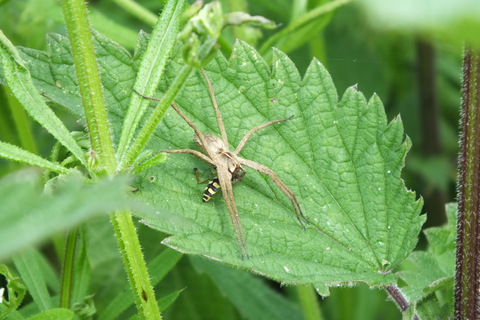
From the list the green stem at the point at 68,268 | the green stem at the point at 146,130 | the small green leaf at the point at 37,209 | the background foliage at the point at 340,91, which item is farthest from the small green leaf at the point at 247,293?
the small green leaf at the point at 37,209

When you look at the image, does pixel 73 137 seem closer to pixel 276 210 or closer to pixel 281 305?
pixel 276 210

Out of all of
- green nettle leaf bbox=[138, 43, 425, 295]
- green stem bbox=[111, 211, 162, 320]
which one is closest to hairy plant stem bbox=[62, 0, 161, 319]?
green stem bbox=[111, 211, 162, 320]

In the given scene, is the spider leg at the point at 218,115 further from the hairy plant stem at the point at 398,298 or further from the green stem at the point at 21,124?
the green stem at the point at 21,124

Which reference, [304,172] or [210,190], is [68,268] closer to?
[210,190]

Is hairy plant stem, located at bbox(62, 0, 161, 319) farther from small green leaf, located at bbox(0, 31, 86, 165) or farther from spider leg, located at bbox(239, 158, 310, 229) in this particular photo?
spider leg, located at bbox(239, 158, 310, 229)

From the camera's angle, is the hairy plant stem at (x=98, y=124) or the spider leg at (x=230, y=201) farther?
the spider leg at (x=230, y=201)

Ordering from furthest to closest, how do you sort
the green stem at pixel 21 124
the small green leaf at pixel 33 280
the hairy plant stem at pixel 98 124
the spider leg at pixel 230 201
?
the green stem at pixel 21 124 → the small green leaf at pixel 33 280 → the spider leg at pixel 230 201 → the hairy plant stem at pixel 98 124
